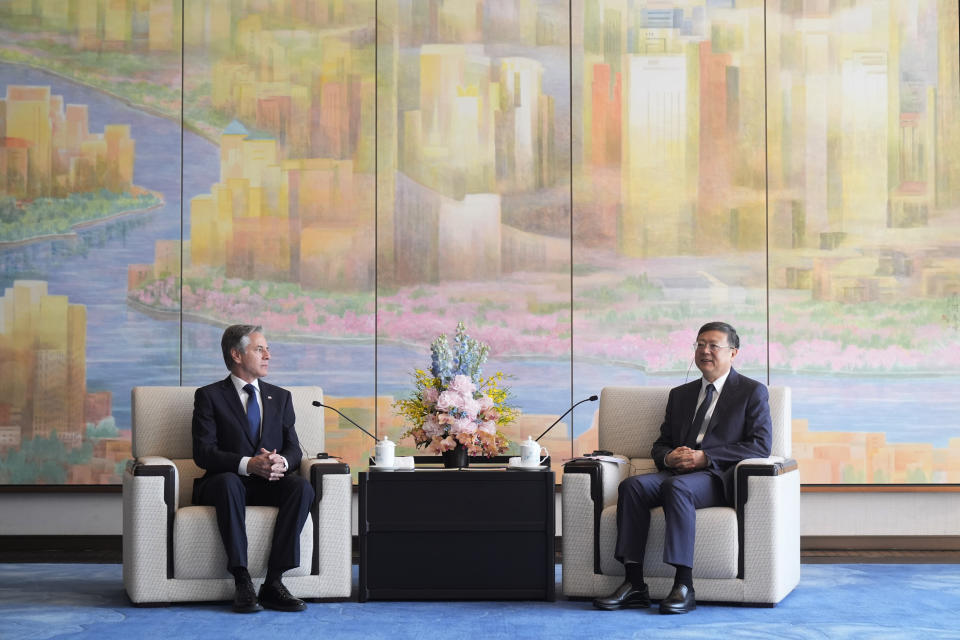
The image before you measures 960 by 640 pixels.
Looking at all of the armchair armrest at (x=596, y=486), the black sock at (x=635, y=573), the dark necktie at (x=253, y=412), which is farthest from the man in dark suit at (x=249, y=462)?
the black sock at (x=635, y=573)

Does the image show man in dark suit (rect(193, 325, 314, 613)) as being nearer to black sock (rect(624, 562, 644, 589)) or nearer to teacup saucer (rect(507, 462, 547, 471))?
teacup saucer (rect(507, 462, 547, 471))

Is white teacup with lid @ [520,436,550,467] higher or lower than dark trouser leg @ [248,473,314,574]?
higher

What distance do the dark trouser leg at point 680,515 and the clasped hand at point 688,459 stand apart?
0.44 ft

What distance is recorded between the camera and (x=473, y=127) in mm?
6305

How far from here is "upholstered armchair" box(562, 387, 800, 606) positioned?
4.51 metres

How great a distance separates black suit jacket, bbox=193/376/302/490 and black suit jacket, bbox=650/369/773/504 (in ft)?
5.62

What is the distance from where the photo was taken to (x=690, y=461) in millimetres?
4762

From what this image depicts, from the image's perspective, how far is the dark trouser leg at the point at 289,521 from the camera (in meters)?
4.53

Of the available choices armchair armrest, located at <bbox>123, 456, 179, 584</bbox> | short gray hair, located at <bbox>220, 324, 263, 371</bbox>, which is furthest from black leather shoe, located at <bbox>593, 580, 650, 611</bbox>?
short gray hair, located at <bbox>220, 324, 263, 371</bbox>

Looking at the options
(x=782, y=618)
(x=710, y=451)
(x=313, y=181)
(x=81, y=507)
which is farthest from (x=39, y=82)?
(x=782, y=618)

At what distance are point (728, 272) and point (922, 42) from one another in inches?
69.3

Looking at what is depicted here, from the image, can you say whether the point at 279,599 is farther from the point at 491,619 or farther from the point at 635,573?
the point at 635,573

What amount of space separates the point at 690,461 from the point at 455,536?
109 cm

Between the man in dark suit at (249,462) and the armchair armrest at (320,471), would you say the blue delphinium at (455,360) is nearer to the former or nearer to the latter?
the armchair armrest at (320,471)
